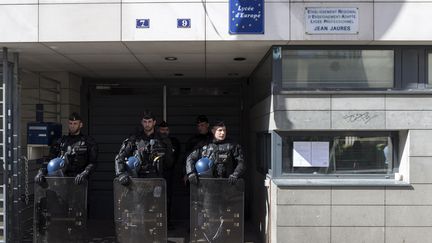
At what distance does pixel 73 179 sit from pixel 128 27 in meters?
2.06

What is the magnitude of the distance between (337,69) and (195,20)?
6.24 ft

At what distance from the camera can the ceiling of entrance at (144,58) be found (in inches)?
228

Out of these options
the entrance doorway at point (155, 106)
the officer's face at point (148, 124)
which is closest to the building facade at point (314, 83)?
the officer's face at point (148, 124)

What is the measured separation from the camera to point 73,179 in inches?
231

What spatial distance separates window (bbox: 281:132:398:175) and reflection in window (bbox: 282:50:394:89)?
0.64 metres

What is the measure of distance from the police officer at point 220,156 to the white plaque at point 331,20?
1774 mm

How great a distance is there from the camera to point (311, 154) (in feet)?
19.3

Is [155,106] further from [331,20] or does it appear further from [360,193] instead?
[360,193]

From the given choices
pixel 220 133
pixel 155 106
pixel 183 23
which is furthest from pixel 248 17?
pixel 155 106

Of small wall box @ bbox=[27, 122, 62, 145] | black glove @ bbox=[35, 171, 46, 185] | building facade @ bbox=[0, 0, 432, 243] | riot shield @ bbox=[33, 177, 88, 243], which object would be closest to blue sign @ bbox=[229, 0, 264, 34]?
building facade @ bbox=[0, 0, 432, 243]

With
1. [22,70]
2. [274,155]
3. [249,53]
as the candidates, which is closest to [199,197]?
[274,155]

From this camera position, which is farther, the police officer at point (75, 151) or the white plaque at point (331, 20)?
the police officer at point (75, 151)

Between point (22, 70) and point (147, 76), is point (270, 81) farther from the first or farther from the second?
point (22, 70)

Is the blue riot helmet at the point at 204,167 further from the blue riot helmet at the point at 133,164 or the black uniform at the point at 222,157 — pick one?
the blue riot helmet at the point at 133,164
